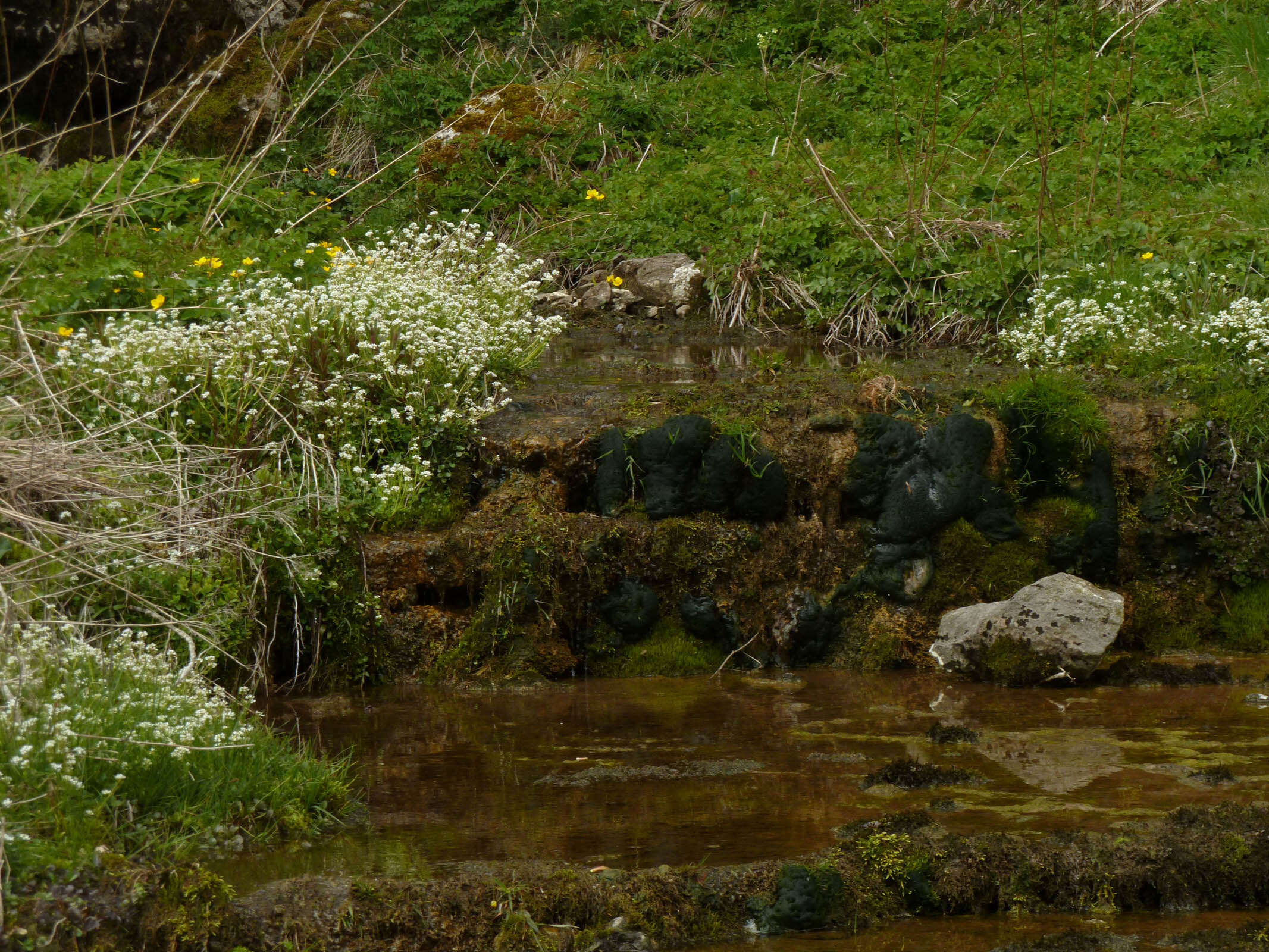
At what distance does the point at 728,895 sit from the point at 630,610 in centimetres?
271

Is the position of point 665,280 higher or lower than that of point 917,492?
higher

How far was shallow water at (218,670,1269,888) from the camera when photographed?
418 cm

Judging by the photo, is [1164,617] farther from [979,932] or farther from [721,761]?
[979,932]

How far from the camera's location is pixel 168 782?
13.2 ft

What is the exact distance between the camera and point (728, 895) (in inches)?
150

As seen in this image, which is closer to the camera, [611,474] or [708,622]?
[708,622]

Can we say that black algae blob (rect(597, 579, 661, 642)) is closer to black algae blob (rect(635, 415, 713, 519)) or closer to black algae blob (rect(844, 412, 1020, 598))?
black algae blob (rect(635, 415, 713, 519))

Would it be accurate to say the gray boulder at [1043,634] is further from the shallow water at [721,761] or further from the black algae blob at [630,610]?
the black algae blob at [630,610]

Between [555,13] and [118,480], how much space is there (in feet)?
35.3

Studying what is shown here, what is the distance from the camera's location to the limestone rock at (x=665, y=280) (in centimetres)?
1016

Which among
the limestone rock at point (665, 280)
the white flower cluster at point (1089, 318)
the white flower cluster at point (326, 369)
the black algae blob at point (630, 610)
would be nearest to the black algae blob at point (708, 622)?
the black algae blob at point (630, 610)

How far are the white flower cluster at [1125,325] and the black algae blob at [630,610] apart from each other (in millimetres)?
2913

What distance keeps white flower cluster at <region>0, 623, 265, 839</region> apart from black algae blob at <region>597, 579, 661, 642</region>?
2253 mm

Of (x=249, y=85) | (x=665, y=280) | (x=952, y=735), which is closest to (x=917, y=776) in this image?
(x=952, y=735)
